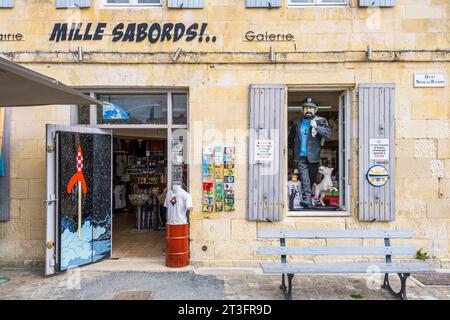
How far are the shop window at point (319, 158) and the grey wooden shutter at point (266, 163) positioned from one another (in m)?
0.59

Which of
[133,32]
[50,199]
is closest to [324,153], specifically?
[133,32]

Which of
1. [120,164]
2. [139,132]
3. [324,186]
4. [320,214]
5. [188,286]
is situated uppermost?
[139,132]

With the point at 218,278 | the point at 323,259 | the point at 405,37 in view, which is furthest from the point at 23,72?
the point at 405,37

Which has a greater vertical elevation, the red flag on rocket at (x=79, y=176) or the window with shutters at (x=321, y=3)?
the window with shutters at (x=321, y=3)

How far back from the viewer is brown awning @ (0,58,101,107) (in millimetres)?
3684

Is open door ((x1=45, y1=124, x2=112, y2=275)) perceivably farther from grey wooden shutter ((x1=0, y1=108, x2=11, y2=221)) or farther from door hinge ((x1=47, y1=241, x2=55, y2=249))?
grey wooden shutter ((x1=0, y1=108, x2=11, y2=221))

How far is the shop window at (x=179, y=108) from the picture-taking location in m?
6.09

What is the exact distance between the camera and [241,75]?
230 inches

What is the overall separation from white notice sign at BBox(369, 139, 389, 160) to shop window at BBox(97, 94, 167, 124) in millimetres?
3487

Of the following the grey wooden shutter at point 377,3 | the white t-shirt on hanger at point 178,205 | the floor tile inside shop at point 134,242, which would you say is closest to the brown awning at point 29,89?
the white t-shirt on hanger at point 178,205

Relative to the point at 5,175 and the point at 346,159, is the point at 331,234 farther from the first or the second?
the point at 5,175

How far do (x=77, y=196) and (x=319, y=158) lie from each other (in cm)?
413

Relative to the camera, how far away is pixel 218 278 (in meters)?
5.21

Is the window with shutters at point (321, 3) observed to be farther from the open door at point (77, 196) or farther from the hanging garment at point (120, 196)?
the hanging garment at point (120, 196)
